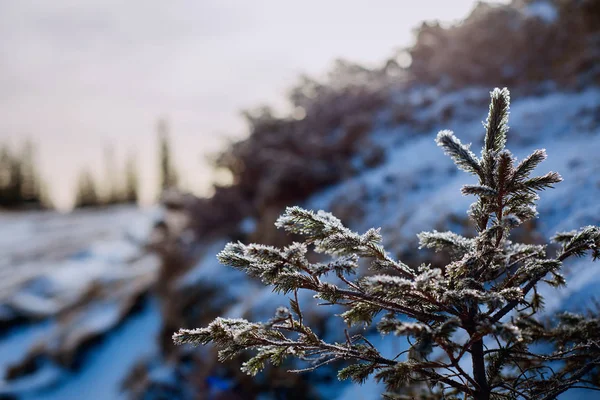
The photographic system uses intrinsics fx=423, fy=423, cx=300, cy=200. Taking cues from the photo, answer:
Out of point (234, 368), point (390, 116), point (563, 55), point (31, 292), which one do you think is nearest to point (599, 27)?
point (563, 55)

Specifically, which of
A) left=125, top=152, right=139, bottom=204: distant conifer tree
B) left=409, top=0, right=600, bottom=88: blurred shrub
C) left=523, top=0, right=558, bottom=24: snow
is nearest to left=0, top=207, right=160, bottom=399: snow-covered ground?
left=409, top=0, right=600, bottom=88: blurred shrub

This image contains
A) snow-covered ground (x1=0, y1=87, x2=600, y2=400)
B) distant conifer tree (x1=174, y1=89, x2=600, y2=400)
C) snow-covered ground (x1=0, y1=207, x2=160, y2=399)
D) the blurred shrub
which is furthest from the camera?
snow-covered ground (x1=0, y1=207, x2=160, y2=399)

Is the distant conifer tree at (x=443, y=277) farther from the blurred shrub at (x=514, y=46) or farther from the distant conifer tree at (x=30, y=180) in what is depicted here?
the distant conifer tree at (x=30, y=180)

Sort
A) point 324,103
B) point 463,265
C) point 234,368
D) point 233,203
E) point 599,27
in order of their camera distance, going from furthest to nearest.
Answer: point 324,103 < point 233,203 < point 599,27 < point 234,368 < point 463,265

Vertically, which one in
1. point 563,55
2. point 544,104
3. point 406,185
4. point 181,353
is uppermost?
point 563,55

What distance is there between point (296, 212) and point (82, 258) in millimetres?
12754

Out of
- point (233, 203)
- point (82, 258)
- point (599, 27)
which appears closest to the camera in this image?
point (599, 27)

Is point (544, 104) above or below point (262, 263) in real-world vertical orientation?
above

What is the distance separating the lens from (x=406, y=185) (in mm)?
5656

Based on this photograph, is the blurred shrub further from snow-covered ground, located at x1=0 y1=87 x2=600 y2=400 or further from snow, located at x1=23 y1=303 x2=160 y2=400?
snow, located at x1=23 y1=303 x2=160 y2=400

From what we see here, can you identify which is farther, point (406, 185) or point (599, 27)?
point (599, 27)

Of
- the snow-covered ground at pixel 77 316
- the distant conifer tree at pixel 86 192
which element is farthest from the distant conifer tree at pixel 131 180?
the snow-covered ground at pixel 77 316

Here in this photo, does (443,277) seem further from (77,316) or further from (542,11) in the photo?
(77,316)

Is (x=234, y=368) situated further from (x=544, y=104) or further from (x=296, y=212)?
(x=544, y=104)
